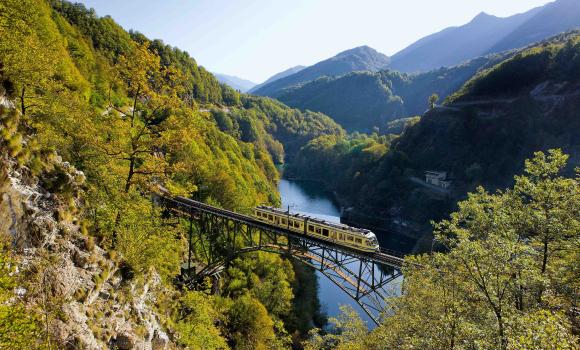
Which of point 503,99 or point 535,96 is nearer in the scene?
point 535,96

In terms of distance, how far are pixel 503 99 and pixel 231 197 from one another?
3129 inches

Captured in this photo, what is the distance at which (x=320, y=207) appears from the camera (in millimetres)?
103625

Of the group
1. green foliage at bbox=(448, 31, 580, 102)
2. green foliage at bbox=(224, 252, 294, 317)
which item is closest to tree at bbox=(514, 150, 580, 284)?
green foliage at bbox=(224, 252, 294, 317)

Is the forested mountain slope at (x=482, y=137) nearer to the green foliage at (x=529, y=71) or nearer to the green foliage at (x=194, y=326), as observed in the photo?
the green foliage at (x=529, y=71)

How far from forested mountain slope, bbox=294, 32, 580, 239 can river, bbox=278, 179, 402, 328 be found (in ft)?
25.5

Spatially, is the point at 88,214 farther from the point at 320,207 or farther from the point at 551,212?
the point at 320,207

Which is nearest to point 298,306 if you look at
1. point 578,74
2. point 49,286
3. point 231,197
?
point 231,197

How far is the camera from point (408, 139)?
105938 mm

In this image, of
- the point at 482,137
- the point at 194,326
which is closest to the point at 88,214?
the point at 194,326

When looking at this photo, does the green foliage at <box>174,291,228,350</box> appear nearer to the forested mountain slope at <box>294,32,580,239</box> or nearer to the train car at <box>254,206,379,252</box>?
the train car at <box>254,206,379,252</box>

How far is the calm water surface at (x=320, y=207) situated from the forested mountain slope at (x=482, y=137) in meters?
7.80

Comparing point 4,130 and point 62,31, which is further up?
point 62,31

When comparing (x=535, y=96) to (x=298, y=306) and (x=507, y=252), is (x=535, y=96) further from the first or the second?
(x=507, y=252)

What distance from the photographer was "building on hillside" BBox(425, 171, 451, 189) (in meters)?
84.1
